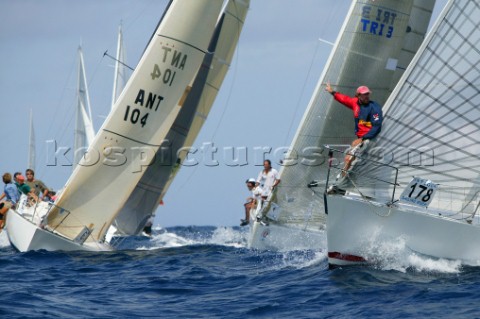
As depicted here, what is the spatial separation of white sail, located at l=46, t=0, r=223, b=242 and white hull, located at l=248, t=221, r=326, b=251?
2.63 meters

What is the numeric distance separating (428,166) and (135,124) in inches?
240

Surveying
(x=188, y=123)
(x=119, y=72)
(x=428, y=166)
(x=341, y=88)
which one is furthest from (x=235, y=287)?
(x=119, y=72)

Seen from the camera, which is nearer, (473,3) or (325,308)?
(325,308)

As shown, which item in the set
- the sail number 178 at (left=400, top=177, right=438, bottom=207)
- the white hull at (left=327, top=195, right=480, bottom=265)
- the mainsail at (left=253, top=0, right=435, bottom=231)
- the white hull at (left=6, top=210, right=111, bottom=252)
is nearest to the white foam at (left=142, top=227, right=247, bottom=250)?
the mainsail at (left=253, top=0, right=435, bottom=231)

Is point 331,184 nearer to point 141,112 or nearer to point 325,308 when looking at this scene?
point 325,308

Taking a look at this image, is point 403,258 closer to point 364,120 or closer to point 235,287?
point 364,120

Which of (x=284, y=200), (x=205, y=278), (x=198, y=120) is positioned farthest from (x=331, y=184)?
(x=198, y=120)

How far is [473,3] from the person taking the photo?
1323 centimetres

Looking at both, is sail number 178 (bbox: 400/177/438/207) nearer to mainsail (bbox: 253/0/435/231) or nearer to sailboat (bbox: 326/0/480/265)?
sailboat (bbox: 326/0/480/265)

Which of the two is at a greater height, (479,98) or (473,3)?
(473,3)

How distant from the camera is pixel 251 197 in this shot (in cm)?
2130

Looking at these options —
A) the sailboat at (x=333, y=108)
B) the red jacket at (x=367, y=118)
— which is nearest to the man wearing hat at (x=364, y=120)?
the red jacket at (x=367, y=118)

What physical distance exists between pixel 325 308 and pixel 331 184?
2708 millimetres

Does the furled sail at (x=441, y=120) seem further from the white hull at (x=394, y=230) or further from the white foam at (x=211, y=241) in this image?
the white foam at (x=211, y=241)
